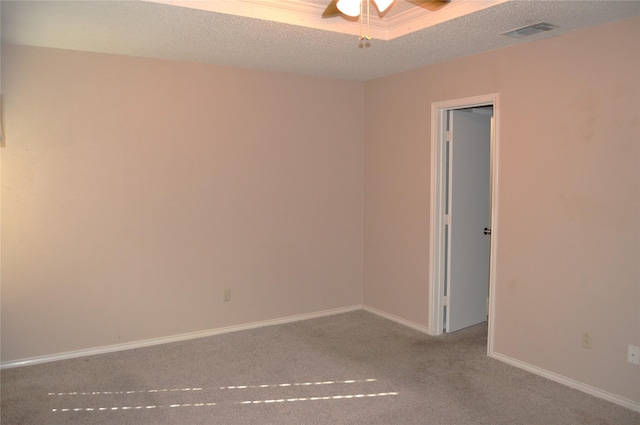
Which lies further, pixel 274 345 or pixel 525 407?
pixel 274 345

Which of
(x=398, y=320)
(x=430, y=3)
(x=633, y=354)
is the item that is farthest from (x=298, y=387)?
(x=430, y=3)

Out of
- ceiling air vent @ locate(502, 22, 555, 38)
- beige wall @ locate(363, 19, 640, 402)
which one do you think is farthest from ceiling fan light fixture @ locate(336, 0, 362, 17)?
beige wall @ locate(363, 19, 640, 402)

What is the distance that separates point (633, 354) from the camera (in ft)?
10.3

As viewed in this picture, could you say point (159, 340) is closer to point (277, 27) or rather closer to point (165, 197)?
point (165, 197)

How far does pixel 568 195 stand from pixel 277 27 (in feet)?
7.49

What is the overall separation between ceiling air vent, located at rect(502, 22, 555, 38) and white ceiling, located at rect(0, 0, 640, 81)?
0.06 meters

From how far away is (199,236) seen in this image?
449 centimetres

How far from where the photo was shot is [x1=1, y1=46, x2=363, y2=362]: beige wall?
3828mm

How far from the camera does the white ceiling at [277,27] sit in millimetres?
2920

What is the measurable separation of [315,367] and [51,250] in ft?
7.38

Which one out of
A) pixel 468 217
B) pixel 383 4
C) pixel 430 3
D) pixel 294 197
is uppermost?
pixel 430 3

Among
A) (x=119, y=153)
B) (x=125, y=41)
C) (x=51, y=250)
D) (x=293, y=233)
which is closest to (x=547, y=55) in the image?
(x=293, y=233)

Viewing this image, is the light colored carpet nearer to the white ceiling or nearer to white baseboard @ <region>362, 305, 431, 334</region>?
white baseboard @ <region>362, 305, 431, 334</region>

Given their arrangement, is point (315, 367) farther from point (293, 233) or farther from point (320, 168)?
point (320, 168)
